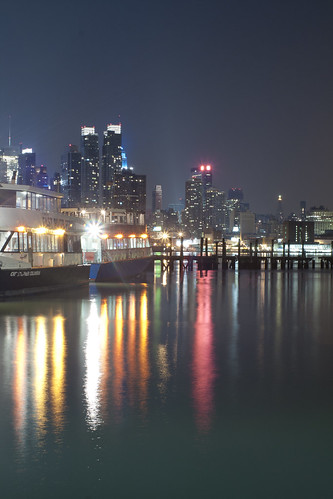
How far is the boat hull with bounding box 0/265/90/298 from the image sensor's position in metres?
31.8

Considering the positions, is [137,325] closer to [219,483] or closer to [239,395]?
[239,395]

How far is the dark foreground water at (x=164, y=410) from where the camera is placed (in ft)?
27.6

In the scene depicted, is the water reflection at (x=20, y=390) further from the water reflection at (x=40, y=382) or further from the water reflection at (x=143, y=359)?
the water reflection at (x=143, y=359)

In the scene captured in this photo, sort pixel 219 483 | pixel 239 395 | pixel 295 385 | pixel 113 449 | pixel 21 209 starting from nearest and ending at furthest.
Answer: pixel 219 483 < pixel 113 449 < pixel 239 395 < pixel 295 385 < pixel 21 209

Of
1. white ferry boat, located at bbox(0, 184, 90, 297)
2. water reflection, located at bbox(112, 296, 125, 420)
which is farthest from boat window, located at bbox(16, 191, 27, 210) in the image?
water reflection, located at bbox(112, 296, 125, 420)

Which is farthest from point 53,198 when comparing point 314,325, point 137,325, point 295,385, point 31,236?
point 295,385

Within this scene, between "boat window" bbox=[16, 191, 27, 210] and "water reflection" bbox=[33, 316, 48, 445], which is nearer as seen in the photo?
"water reflection" bbox=[33, 316, 48, 445]

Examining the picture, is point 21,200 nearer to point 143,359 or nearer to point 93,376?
point 143,359

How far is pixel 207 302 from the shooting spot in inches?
1380

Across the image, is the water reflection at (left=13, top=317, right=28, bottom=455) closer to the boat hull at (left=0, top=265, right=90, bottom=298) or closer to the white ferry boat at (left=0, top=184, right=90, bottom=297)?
the boat hull at (left=0, top=265, right=90, bottom=298)

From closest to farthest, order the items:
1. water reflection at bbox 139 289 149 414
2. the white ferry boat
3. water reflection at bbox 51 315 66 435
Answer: water reflection at bbox 51 315 66 435 → water reflection at bbox 139 289 149 414 → the white ferry boat

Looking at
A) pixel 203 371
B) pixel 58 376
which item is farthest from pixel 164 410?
pixel 203 371

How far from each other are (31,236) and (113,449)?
26856mm

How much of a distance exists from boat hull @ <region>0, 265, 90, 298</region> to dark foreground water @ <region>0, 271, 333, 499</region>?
28.6 feet
